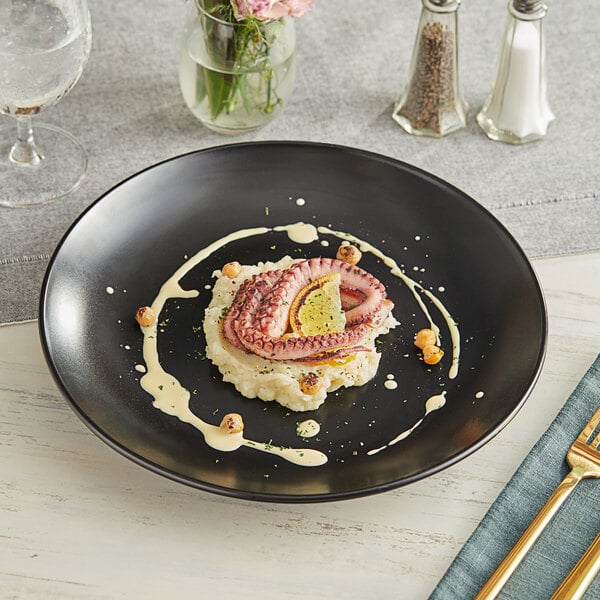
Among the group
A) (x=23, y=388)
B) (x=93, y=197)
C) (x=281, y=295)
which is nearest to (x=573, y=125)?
(x=281, y=295)

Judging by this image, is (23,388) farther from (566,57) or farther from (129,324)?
(566,57)

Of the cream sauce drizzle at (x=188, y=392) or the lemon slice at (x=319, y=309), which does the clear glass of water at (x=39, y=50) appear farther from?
the lemon slice at (x=319, y=309)

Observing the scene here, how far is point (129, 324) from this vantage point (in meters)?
2.04

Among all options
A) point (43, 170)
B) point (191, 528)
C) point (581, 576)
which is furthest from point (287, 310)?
point (43, 170)

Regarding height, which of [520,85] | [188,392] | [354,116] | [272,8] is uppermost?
[272,8]

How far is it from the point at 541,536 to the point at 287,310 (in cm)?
69

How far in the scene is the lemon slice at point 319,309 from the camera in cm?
197

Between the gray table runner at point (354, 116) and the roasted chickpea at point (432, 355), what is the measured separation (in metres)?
0.53

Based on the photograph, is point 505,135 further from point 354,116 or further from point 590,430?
point 590,430

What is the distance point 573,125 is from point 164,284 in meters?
1.34

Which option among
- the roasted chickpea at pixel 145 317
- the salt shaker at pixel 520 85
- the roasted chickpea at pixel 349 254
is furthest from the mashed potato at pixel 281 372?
the salt shaker at pixel 520 85

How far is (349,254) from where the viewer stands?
2.19m

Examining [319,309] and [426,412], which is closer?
[426,412]

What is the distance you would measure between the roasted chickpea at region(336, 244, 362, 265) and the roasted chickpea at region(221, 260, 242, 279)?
0.79 feet
